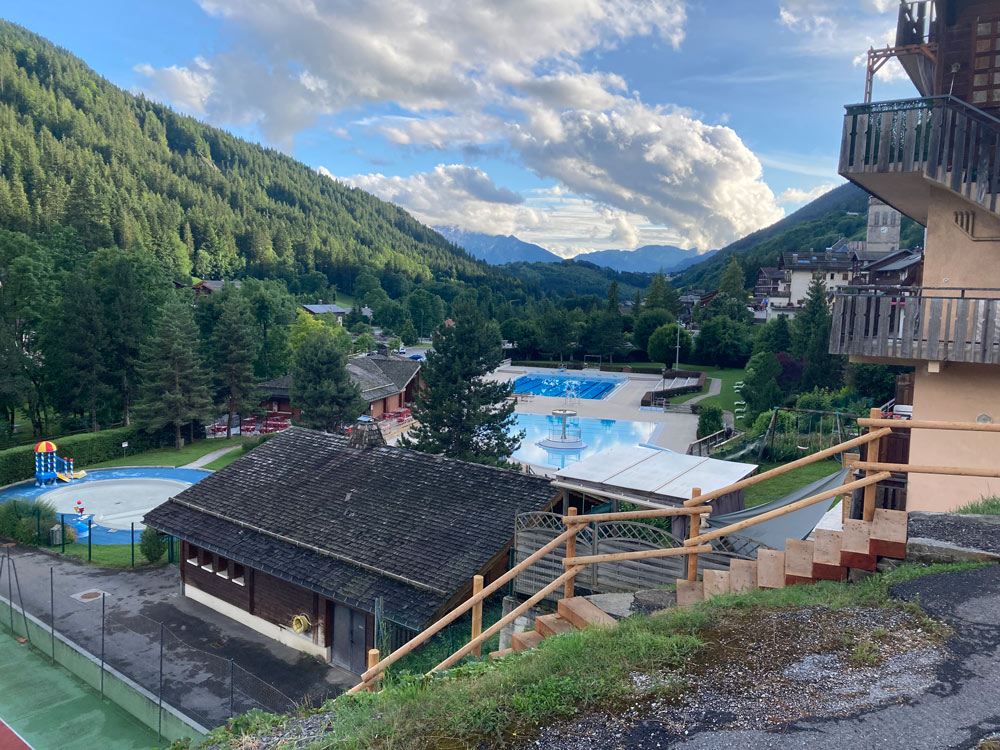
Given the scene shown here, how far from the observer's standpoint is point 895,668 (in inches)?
177

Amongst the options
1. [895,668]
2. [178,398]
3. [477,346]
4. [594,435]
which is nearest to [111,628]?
[477,346]

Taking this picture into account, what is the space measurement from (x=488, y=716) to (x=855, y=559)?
150 inches

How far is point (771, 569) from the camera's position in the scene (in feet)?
21.8

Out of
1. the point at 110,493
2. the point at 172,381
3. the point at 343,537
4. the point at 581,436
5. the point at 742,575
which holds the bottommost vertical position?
the point at 110,493

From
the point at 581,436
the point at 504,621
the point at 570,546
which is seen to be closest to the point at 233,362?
the point at 581,436

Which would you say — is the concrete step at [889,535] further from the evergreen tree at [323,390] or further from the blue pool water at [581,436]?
the evergreen tree at [323,390]

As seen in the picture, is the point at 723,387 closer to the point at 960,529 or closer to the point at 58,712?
the point at 58,712

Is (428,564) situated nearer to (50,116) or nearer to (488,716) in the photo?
(488,716)

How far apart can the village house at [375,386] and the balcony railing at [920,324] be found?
32521mm

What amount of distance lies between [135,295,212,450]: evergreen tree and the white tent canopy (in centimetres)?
3170

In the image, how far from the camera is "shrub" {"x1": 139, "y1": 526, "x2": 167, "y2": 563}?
20641 millimetres

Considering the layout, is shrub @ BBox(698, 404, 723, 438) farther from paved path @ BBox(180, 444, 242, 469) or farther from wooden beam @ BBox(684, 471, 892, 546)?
wooden beam @ BBox(684, 471, 892, 546)

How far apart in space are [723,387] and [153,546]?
46.4 meters

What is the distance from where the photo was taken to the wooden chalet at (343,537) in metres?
13.3
